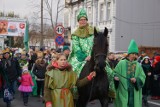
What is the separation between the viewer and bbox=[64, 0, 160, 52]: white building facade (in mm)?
40469

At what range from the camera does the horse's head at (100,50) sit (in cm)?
666

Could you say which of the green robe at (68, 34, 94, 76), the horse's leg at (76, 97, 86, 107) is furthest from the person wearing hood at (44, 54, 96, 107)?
the green robe at (68, 34, 94, 76)

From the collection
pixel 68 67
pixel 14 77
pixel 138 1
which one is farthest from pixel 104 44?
pixel 138 1

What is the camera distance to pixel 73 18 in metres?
56.3

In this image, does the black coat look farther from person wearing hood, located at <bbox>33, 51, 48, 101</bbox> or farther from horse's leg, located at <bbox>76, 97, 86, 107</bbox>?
horse's leg, located at <bbox>76, 97, 86, 107</bbox>

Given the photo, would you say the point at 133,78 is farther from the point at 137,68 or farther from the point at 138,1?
the point at 138,1

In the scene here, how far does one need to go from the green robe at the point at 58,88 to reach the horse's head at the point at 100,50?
0.57 meters

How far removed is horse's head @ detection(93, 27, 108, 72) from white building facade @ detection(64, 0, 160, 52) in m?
33.1

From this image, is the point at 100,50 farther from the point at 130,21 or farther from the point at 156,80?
the point at 130,21

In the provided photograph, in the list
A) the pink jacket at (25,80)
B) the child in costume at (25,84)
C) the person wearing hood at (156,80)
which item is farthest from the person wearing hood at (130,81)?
the person wearing hood at (156,80)

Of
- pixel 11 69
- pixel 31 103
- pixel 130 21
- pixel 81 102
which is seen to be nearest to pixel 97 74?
pixel 81 102

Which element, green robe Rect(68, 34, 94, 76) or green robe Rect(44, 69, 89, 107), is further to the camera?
green robe Rect(68, 34, 94, 76)

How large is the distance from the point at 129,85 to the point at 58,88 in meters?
2.05

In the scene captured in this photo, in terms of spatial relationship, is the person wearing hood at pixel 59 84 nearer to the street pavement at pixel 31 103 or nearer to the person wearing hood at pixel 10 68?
the street pavement at pixel 31 103
